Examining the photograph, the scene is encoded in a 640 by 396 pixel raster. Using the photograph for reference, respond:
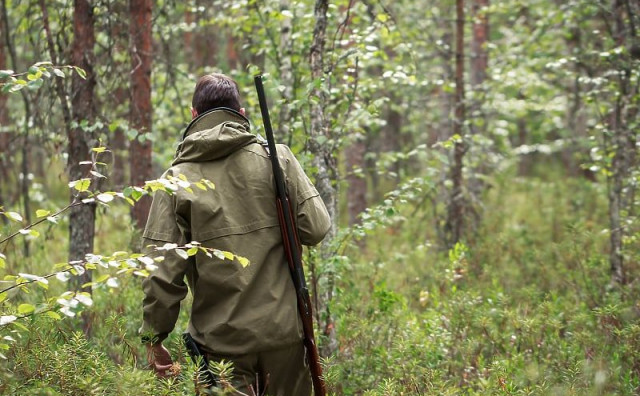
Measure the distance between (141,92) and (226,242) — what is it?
3.91 meters

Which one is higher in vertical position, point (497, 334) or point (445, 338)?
point (445, 338)

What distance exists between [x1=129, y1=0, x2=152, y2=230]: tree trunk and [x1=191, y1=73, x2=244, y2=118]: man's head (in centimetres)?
267

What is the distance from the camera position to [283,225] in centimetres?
331

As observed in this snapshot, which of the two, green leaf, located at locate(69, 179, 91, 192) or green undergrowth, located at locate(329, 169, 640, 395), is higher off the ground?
green leaf, located at locate(69, 179, 91, 192)

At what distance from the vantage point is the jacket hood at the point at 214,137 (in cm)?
322

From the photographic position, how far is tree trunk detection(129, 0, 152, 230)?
20.6ft

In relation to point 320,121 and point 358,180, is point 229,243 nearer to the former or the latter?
point 320,121

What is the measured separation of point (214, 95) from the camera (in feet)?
11.0

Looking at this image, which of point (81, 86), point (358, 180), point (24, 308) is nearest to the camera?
point (24, 308)

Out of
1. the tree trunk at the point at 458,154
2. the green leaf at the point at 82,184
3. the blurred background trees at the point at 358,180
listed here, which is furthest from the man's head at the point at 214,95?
the tree trunk at the point at 458,154

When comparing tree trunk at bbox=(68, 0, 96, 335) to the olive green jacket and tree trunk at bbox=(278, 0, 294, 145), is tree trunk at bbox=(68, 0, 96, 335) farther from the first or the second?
the olive green jacket

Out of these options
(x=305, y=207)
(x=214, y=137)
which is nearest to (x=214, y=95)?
(x=214, y=137)

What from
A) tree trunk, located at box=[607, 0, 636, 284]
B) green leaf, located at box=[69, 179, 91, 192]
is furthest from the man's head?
tree trunk, located at box=[607, 0, 636, 284]

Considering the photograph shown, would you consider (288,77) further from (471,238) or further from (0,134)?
(0,134)
